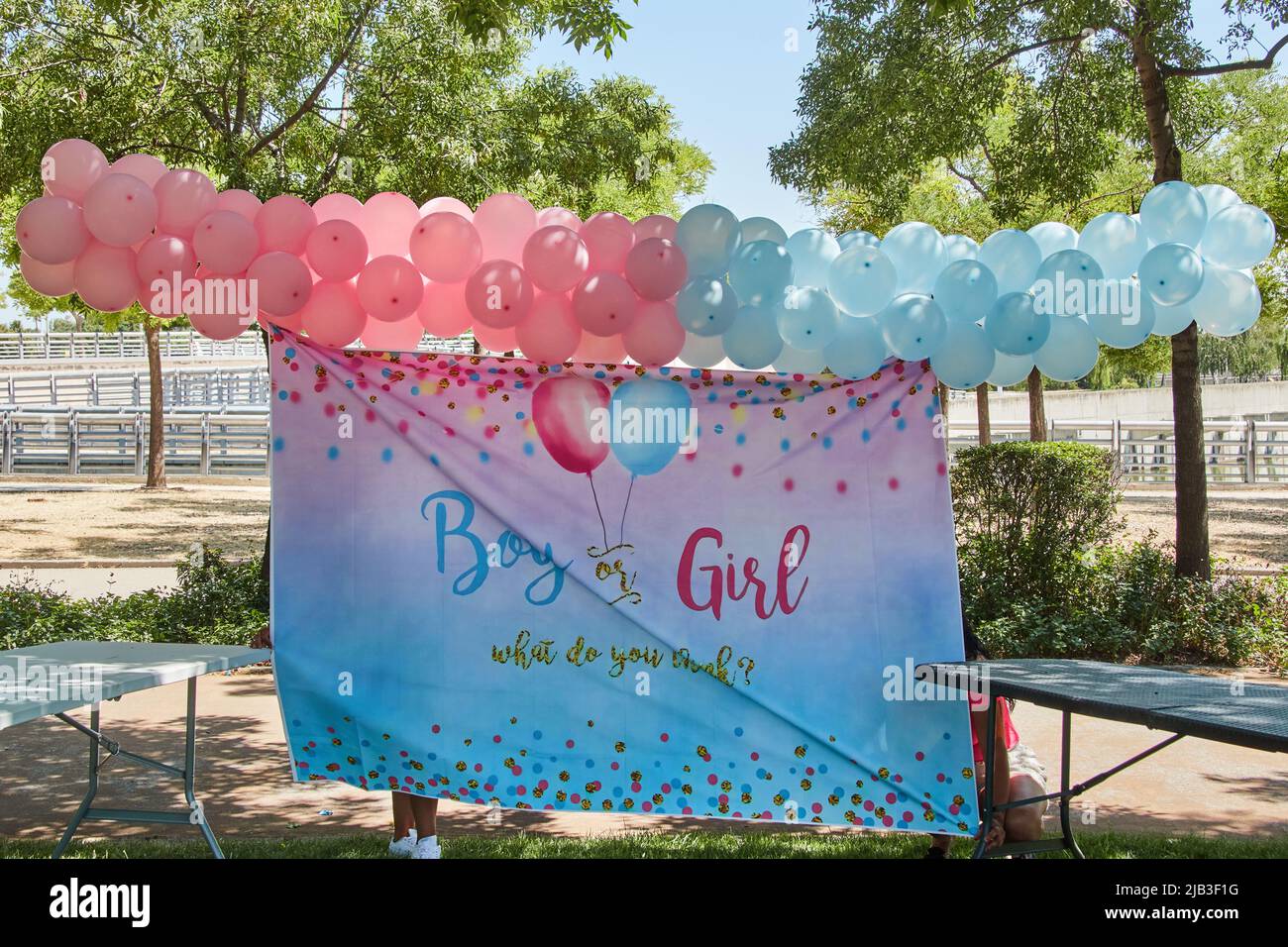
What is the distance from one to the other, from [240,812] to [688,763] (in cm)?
235

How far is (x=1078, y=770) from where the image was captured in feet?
21.7

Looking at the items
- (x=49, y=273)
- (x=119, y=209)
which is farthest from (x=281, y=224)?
(x=49, y=273)

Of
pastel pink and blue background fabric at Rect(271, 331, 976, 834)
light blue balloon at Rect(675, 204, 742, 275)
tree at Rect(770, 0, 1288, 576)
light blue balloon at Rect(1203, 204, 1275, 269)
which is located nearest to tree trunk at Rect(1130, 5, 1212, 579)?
tree at Rect(770, 0, 1288, 576)

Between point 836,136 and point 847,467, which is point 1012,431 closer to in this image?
point 836,136

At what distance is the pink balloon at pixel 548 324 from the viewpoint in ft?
16.6

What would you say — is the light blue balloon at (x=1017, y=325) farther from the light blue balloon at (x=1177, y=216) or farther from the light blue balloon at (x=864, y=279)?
the light blue balloon at (x=1177, y=216)

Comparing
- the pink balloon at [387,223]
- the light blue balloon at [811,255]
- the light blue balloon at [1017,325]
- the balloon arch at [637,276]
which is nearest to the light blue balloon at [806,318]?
the balloon arch at [637,276]

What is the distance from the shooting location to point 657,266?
194 inches

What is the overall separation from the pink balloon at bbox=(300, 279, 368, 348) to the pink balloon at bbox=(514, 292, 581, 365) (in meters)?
0.73

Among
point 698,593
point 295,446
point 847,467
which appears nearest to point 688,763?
point 698,593

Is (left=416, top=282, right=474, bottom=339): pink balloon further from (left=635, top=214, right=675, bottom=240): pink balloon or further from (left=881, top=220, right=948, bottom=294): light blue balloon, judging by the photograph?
(left=881, top=220, right=948, bottom=294): light blue balloon

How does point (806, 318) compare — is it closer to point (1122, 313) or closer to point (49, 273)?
point (1122, 313)

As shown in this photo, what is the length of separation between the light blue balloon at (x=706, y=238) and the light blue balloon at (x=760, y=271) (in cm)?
7

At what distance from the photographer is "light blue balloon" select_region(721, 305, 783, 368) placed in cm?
506
